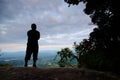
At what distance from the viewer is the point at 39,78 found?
11.4 m

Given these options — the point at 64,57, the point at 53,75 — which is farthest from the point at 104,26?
the point at 64,57

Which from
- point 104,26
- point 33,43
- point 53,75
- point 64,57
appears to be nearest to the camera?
point 53,75

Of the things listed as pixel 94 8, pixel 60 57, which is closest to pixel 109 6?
pixel 94 8

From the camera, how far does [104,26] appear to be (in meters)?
16.0

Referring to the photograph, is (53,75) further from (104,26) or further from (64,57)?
(64,57)

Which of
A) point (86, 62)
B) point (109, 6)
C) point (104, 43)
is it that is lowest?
point (86, 62)

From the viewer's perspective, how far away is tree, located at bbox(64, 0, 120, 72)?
49.2 ft

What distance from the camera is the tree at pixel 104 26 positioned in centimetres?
1499

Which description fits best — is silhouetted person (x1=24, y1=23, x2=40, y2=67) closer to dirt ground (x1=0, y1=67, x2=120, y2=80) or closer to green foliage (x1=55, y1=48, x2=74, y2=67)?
dirt ground (x1=0, y1=67, x2=120, y2=80)

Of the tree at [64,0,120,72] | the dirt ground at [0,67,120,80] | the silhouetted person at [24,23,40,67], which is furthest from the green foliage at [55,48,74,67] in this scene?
the dirt ground at [0,67,120,80]

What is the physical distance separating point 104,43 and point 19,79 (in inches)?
255

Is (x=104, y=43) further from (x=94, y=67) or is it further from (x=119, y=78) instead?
(x=119, y=78)

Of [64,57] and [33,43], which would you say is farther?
[64,57]

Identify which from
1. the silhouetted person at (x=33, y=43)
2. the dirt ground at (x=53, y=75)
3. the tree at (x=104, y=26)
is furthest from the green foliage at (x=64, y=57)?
the dirt ground at (x=53, y=75)
